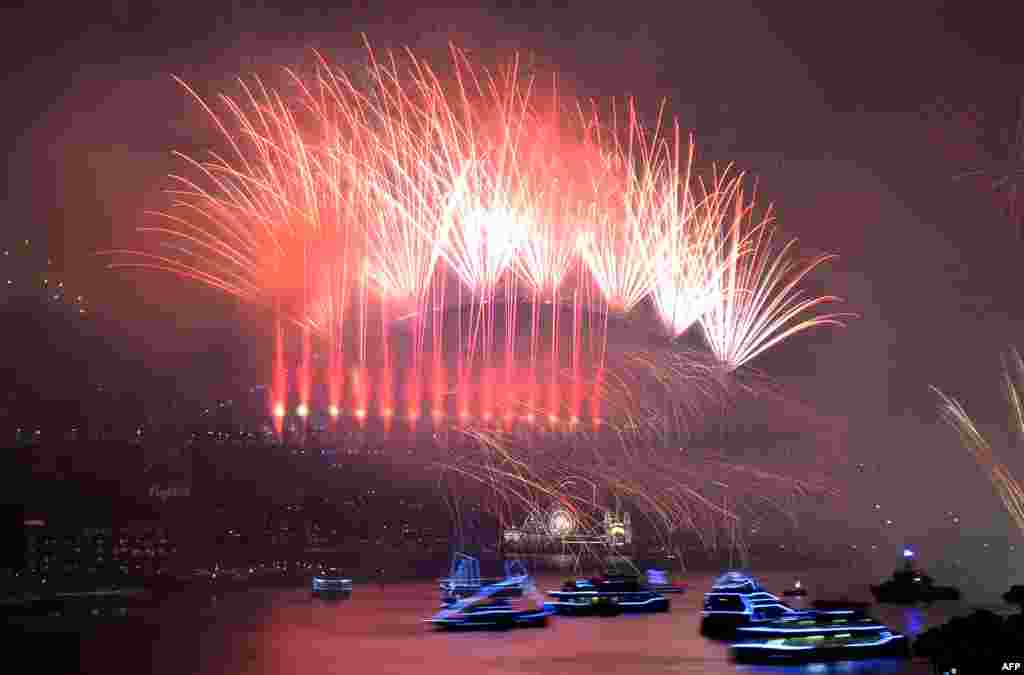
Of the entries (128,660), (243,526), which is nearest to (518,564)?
(243,526)

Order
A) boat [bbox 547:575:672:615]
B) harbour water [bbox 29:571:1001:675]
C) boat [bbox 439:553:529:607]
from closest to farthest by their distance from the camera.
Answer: harbour water [bbox 29:571:1001:675], boat [bbox 547:575:672:615], boat [bbox 439:553:529:607]

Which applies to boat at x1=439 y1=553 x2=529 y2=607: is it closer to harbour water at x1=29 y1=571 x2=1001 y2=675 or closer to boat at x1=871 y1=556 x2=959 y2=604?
harbour water at x1=29 y1=571 x2=1001 y2=675

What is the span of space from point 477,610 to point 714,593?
11593 millimetres

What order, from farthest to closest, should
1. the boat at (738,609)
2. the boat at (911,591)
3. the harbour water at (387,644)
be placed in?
the boat at (911,591)
the boat at (738,609)
the harbour water at (387,644)

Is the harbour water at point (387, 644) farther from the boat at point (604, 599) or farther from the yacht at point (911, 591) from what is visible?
the yacht at point (911, 591)

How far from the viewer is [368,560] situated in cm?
12375

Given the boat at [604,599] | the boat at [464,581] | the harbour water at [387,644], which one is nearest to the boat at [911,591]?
the harbour water at [387,644]

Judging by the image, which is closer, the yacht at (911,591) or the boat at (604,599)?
the boat at (604,599)

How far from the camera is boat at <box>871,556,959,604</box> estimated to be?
87.5m

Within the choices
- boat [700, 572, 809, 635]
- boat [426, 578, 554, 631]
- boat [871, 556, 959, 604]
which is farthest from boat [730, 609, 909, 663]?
boat [871, 556, 959, 604]

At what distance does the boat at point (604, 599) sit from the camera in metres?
72.5

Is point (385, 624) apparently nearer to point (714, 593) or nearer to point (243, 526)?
point (714, 593)

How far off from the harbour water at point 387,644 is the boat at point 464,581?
170 centimetres

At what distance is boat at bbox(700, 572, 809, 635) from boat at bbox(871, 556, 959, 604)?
27.4 meters
